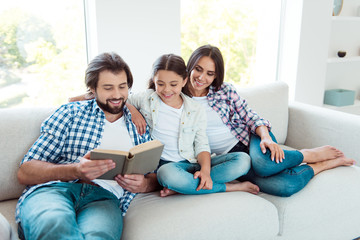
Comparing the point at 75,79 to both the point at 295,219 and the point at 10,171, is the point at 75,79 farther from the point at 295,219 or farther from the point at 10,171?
the point at 295,219

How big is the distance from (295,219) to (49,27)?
1.97 m

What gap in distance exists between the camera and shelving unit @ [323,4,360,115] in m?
3.55

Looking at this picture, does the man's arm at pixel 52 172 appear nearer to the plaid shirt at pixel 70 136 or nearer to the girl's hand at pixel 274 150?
the plaid shirt at pixel 70 136

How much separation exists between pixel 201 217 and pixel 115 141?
0.52 metres

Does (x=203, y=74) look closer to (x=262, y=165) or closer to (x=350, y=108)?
(x=262, y=165)

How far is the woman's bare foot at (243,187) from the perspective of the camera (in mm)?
1684

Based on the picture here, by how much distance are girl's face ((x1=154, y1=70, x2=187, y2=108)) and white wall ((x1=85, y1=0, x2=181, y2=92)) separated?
0.78m

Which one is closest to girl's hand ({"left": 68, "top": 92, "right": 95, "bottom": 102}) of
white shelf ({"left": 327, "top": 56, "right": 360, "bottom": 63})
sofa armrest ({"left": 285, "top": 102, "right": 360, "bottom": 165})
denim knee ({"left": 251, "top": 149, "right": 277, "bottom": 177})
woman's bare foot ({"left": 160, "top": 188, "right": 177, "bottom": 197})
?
woman's bare foot ({"left": 160, "top": 188, "right": 177, "bottom": 197})

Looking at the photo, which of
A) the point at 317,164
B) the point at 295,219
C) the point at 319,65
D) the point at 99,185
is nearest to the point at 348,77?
the point at 319,65

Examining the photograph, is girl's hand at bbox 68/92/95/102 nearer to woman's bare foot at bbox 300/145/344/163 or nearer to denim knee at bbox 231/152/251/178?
denim knee at bbox 231/152/251/178

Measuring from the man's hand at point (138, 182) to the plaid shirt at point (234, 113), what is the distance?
557mm

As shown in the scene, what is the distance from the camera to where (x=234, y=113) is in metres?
2.00

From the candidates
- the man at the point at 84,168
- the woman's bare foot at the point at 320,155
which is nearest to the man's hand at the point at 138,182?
the man at the point at 84,168

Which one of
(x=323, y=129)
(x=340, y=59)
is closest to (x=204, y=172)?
(x=323, y=129)
